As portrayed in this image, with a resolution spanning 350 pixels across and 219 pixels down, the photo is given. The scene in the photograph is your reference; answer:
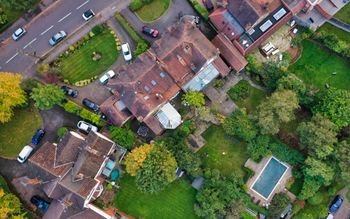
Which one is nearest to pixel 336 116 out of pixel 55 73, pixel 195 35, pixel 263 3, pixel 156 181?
pixel 263 3

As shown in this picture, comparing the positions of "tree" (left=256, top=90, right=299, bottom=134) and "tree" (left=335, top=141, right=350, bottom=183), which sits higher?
"tree" (left=256, top=90, right=299, bottom=134)

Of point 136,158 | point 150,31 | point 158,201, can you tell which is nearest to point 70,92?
point 136,158

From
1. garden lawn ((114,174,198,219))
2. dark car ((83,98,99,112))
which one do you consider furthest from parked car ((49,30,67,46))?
garden lawn ((114,174,198,219))

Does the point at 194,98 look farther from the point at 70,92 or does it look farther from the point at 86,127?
the point at 70,92

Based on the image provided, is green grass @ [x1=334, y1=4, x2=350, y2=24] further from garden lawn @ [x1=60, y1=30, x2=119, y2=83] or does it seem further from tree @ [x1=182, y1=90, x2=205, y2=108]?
garden lawn @ [x1=60, y1=30, x2=119, y2=83]

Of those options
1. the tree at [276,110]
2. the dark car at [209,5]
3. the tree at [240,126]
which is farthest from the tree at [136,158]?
the dark car at [209,5]

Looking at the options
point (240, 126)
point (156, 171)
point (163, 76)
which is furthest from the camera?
point (163, 76)

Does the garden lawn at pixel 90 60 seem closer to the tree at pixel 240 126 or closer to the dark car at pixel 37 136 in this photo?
the dark car at pixel 37 136
